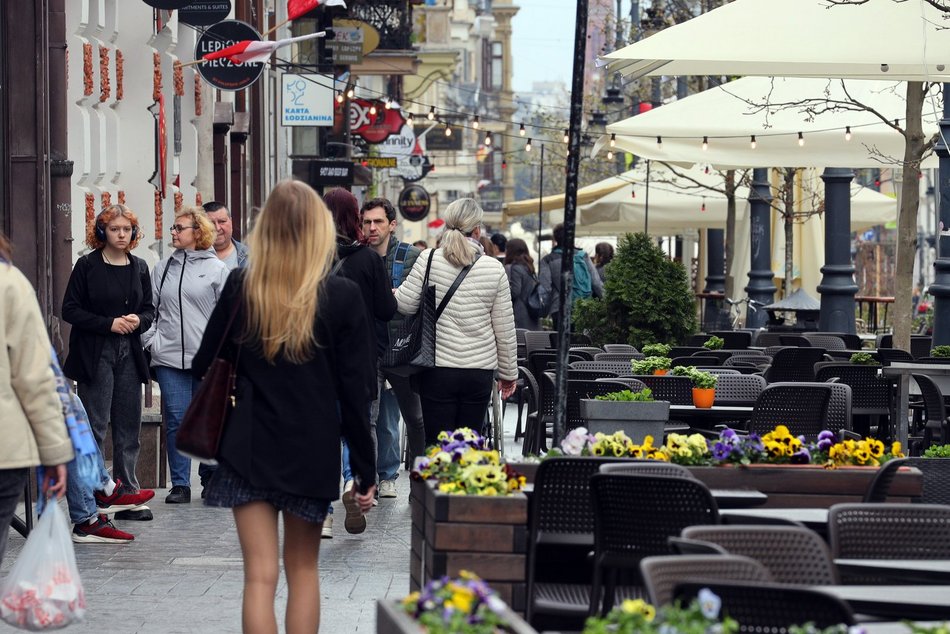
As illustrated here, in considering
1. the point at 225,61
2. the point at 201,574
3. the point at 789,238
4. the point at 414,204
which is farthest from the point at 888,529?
the point at 414,204

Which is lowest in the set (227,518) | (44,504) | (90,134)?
(227,518)

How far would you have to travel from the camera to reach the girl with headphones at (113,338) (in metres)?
10.4

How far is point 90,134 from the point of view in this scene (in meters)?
14.7

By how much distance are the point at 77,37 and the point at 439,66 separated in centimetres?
5025

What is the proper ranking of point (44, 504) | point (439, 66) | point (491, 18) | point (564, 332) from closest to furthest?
point (44, 504) < point (564, 332) < point (439, 66) < point (491, 18)

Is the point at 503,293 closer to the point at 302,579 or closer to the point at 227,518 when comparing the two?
the point at 227,518

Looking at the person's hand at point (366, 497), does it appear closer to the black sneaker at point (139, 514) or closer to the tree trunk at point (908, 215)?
the black sneaker at point (139, 514)

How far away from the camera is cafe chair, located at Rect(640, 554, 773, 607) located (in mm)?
4188

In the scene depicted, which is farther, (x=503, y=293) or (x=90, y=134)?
(x=90, y=134)

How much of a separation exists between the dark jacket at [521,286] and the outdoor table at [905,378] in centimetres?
834

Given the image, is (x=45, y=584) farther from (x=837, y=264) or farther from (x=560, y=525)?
(x=837, y=264)

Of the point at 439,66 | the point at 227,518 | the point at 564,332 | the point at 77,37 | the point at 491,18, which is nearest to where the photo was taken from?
the point at 564,332

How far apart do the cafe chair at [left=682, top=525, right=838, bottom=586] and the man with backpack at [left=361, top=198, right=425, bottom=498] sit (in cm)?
567

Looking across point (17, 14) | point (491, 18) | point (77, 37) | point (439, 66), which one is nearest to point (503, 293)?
point (17, 14)
